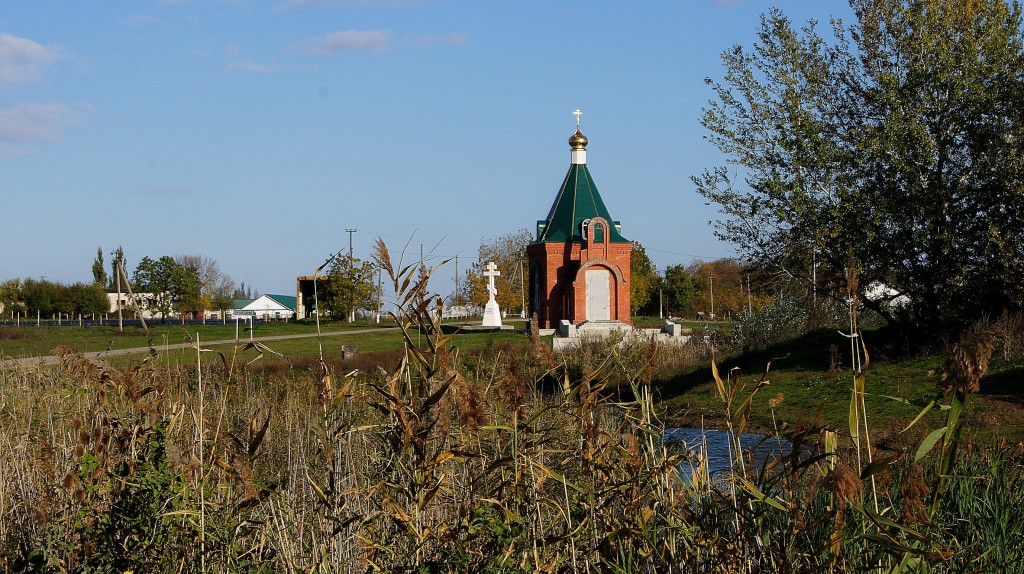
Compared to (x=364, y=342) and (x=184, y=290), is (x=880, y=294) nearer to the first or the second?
(x=364, y=342)

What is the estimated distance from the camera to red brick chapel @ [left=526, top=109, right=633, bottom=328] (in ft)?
105

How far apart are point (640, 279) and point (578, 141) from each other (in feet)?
72.8

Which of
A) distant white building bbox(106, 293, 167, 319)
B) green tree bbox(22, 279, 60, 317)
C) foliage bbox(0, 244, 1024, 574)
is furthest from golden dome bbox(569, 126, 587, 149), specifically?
green tree bbox(22, 279, 60, 317)

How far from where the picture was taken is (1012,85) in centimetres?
1436

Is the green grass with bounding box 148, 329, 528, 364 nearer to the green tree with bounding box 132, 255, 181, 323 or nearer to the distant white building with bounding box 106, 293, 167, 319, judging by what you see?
the distant white building with bounding box 106, 293, 167, 319

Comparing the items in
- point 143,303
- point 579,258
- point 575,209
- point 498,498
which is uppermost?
point 575,209

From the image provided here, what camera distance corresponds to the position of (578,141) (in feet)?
107

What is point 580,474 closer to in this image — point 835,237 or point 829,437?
point 829,437

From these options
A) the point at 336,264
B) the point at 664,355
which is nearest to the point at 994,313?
the point at 664,355

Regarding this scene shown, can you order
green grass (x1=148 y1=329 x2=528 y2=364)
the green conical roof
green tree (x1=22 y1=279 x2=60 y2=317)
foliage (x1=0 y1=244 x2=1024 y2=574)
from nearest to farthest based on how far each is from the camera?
1. foliage (x1=0 y1=244 x2=1024 y2=574)
2. green grass (x1=148 y1=329 x2=528 y2=364)
3. the green conical roof
4. green tree (x1=22 y1=279 x2=60 y2=317)

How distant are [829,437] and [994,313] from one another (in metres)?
14.5

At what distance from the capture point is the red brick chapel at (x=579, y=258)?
31.9m

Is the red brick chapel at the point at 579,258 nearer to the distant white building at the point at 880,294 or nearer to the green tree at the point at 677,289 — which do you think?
the distant white building at the point at 880,294

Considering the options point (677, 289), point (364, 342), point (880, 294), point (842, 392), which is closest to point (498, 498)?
point (842, 392)
